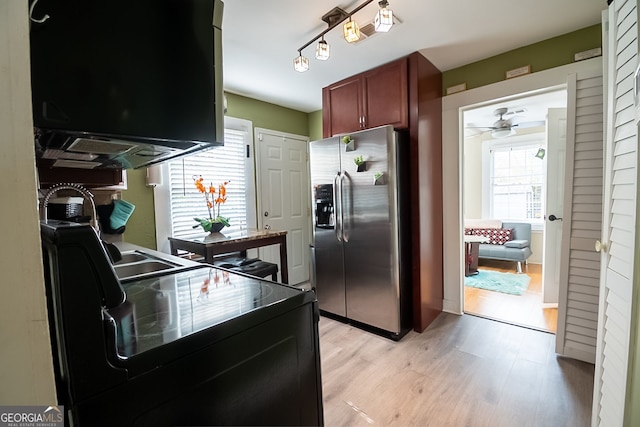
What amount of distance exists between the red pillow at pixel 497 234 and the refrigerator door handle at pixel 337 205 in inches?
128

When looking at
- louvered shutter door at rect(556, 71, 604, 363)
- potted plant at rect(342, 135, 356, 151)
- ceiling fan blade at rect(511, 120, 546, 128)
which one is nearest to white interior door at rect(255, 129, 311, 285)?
potted plant at rect(342, 135, 356, 151)

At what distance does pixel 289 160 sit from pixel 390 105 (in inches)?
63.2

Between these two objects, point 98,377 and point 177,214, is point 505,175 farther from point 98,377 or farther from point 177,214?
point 98,377

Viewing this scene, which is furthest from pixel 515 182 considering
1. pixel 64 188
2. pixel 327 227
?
pixel 64 188

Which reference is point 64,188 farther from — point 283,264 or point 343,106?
point 343,106

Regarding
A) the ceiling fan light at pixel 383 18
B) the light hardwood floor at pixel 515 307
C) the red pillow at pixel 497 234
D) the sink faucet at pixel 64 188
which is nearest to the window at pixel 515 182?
the red pillow at pixel 497 234

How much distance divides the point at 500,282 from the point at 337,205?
269 cm

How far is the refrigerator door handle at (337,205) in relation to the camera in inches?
102

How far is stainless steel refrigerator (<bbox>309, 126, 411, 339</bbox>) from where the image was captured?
2.33 metres

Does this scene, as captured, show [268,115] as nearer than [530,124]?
Yes

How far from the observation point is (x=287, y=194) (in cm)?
367

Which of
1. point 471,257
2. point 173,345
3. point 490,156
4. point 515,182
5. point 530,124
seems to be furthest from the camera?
point 490,156

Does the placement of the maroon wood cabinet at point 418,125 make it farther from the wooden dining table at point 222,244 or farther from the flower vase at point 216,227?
the flower vase at point 216,227
